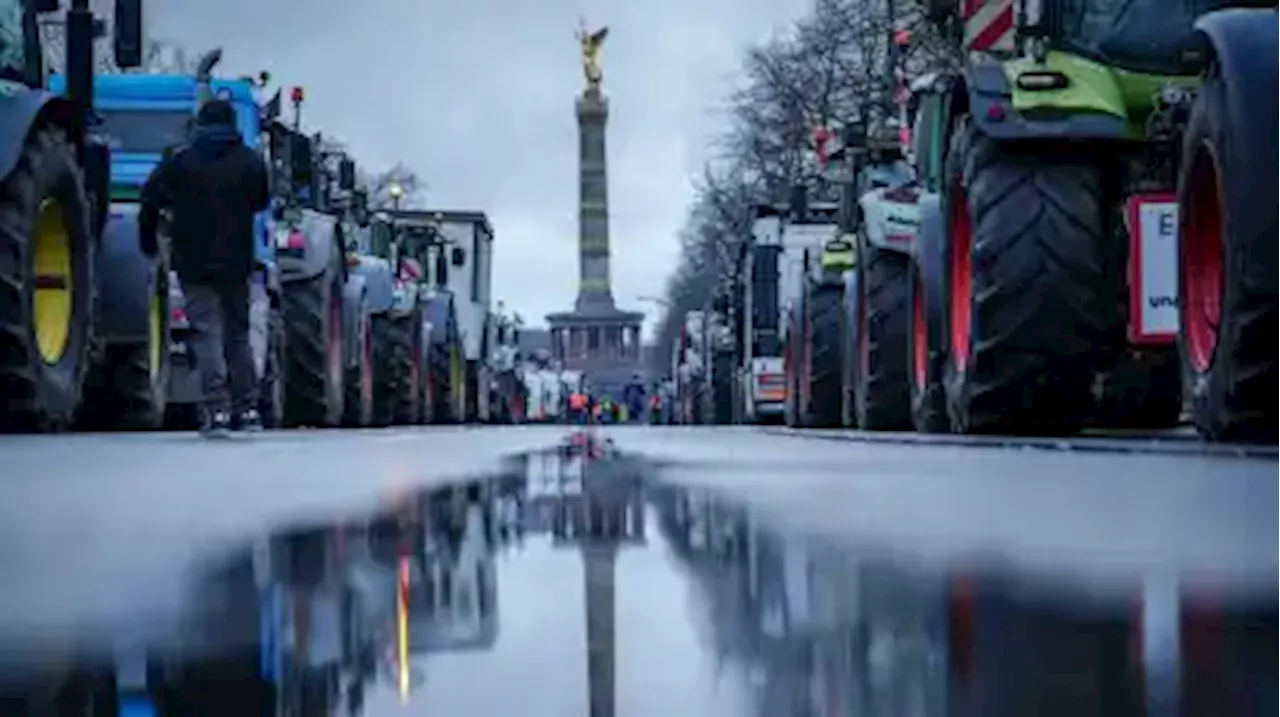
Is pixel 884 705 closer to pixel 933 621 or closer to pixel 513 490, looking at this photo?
pixel 933 621

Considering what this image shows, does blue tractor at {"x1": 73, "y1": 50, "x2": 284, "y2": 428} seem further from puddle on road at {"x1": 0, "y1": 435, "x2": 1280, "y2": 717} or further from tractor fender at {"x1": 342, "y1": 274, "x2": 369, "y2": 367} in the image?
puddle on road at {"x1": 0, "y1": 435, "x2": 1280, "y2": 717}

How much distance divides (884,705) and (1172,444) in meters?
5.21

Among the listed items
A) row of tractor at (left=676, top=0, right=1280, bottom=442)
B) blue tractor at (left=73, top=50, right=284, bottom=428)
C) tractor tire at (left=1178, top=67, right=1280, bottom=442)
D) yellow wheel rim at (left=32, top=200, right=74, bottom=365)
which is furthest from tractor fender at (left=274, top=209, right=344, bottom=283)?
tractor tire at (left=1178, top=67, right=1280, bottom=442)

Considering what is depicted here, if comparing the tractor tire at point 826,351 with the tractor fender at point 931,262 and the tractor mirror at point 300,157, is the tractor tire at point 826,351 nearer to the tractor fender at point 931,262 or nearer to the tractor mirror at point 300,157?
the tractor mirror at point 300,157

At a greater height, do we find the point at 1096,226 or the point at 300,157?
the point at 300,157

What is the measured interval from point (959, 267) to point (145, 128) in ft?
25.0

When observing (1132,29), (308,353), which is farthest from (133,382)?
(1132,29)

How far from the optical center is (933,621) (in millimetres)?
2760

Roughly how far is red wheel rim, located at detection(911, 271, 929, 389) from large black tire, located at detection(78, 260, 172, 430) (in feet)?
15.0

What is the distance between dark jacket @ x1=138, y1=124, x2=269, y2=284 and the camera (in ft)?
37.3

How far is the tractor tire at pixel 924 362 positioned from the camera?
11.3 metres

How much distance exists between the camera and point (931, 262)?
465 inches

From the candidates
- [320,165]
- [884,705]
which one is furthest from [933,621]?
[320,165]

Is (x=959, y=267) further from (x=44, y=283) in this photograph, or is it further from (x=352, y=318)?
(x=352, y=318)
